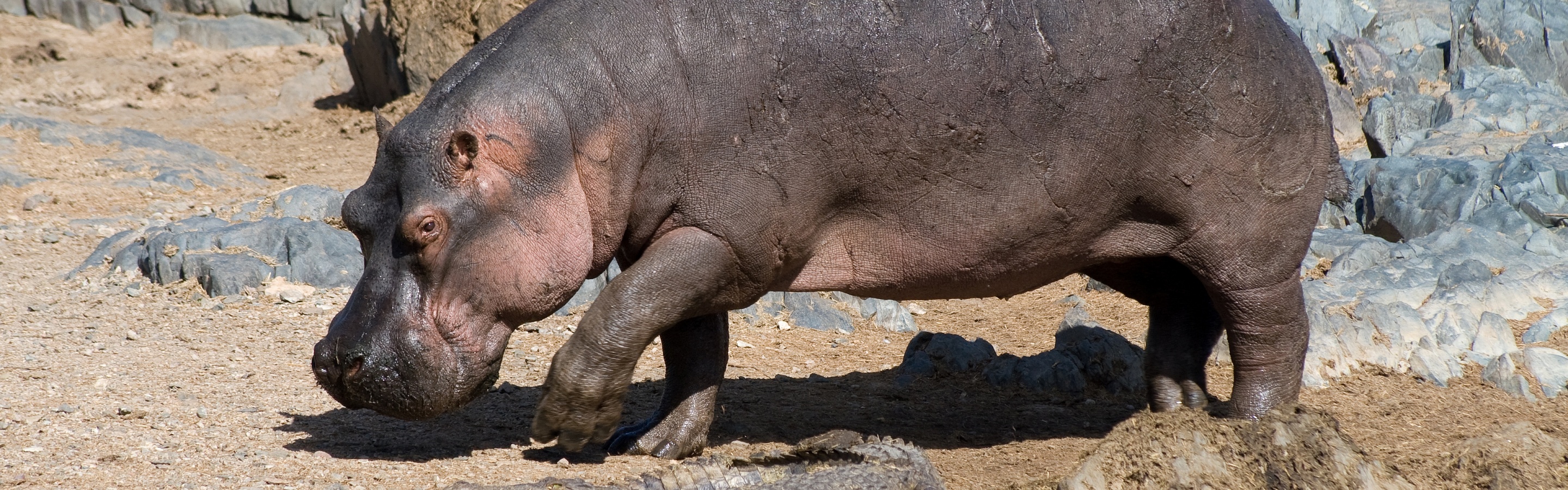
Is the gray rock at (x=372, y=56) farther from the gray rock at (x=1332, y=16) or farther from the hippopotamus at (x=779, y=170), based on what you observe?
the hippopotamus at (x=779, y=170)

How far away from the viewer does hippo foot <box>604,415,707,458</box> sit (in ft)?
15.2

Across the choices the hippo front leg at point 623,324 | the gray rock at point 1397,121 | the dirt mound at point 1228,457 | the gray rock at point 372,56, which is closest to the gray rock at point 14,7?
the gray rock at point 372,56

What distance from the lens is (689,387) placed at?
187 inches

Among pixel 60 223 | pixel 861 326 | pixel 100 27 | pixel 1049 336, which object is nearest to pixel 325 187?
pixel 60 223

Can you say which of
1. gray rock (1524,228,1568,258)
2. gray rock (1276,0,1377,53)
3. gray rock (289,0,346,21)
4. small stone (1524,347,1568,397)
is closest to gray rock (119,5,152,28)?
gray rock (289,0,346,21)

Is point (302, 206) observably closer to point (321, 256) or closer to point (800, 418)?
point (321, 256)

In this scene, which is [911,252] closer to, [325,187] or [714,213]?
[714,213]

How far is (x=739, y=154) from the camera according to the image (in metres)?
4.03

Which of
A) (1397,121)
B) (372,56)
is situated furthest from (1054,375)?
(372,56)

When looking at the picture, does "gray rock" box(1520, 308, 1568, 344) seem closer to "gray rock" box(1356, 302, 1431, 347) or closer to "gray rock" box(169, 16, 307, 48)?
"gray rock" box(1356, 302, 1431, 347)

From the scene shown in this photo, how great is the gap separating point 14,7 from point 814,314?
17223mm

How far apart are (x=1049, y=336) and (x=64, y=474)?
531 cm

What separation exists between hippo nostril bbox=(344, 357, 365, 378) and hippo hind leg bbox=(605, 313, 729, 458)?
113 cm

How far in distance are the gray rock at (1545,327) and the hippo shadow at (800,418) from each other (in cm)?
233
